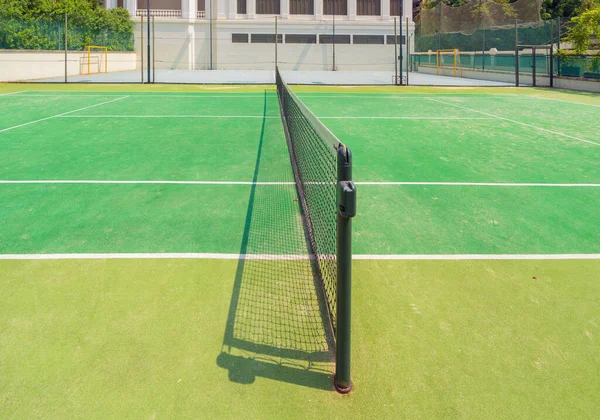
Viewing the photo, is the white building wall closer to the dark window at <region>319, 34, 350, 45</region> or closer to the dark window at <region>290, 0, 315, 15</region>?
the dark window at <region>319, 34, 350, 45</region>

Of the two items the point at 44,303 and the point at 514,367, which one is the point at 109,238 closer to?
the point at 44,303

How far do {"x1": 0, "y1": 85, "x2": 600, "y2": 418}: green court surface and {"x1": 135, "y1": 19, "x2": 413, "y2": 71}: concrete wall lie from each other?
141ft

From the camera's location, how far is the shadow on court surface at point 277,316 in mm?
2623

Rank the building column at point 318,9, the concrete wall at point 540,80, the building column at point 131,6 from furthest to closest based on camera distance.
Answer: the building column at point 318,9 < the building column at point 131,6 < the concrete wall at point 540,80

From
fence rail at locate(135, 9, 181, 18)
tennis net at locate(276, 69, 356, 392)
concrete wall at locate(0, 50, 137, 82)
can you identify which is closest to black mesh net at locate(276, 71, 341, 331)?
tennis net at locate(276, 69, 356, 392)

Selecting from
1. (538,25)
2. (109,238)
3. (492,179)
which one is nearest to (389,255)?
(109,238)

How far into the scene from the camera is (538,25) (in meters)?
26.4

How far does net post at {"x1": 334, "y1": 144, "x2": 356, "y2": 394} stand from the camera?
86.3 inches

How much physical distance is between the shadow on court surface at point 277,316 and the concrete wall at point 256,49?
153 feet

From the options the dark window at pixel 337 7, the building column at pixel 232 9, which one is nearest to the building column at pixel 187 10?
the building column at pixel 232 9

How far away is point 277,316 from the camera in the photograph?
317cm

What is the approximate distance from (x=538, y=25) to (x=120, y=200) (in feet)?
90.7

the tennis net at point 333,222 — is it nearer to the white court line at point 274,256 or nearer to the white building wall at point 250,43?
the white court line at point 274,256

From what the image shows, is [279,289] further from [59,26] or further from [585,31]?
[59,26]
